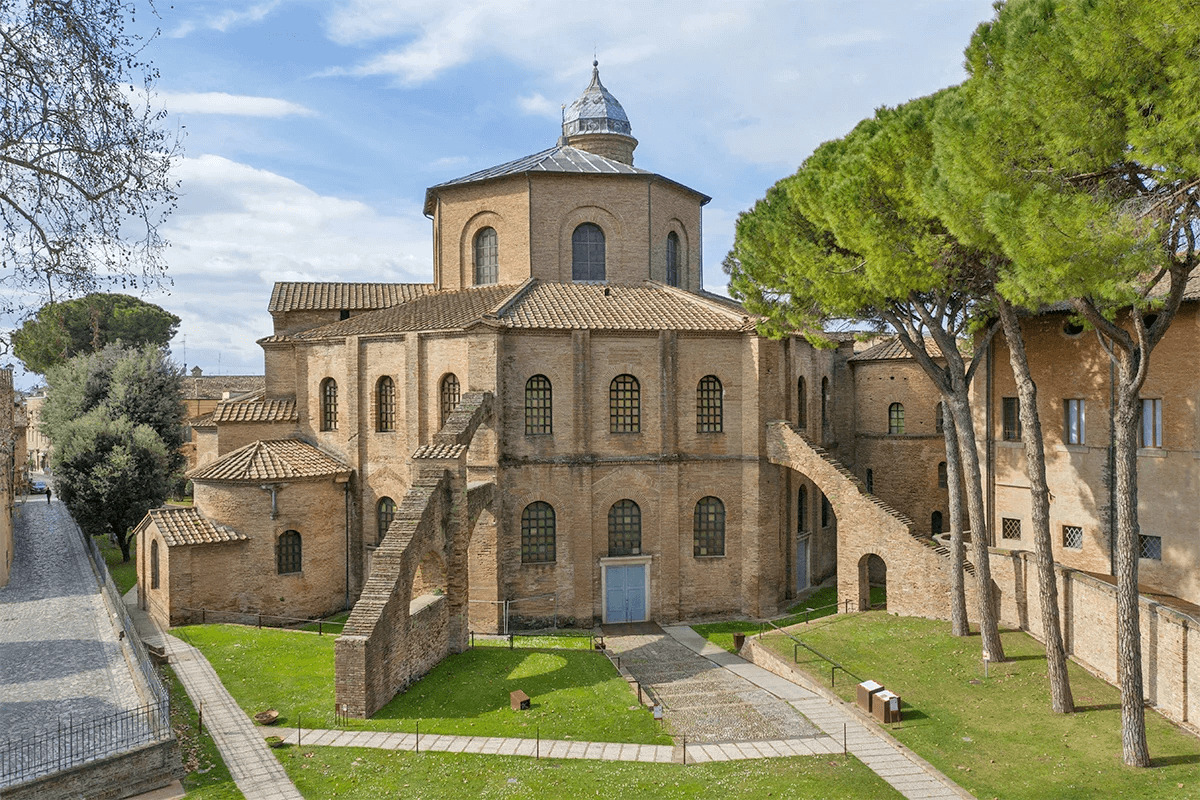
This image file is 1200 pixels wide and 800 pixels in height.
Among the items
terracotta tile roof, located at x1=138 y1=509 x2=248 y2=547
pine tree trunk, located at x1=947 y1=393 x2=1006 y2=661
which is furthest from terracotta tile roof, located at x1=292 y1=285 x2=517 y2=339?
pine tree trunk, located at x1=947 y1=393 x2=1006 y2=661

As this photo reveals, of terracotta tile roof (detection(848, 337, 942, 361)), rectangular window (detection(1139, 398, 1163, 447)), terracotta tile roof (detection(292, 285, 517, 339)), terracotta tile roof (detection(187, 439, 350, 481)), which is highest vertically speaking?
terracotta tile roof (detection(292, 285, 517, 339))

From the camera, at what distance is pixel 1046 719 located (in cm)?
1530

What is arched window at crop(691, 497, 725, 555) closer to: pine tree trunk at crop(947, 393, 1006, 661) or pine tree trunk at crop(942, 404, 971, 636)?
pine tree trunk at crop(942, 404, 971, 636)

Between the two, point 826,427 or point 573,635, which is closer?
point 573,635

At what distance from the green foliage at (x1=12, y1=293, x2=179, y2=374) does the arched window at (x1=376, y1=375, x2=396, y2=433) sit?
8.00m

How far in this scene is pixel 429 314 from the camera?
2683 cm

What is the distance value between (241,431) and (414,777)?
18242mm

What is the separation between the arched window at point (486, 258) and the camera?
28823 millimetres

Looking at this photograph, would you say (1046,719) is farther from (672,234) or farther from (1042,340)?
(672,234)

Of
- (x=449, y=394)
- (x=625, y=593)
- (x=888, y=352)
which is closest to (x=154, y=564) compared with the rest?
(x=449, y=394)

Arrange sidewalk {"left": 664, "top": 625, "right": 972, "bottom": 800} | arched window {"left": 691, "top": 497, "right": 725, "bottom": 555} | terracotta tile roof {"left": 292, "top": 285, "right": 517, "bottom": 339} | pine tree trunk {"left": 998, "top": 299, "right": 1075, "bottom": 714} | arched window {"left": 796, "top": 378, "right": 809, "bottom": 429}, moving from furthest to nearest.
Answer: arched window {"left": 796, "top": 378, "right": 809, "bottom": 429}
terracotta tile roof {"left": 292, "top": 285, "right": 517, "bottom": 339}
arched window {"left": 691, "top": 497, "right": 725, "bottom": 555}
pine tree trunk {"left": 998, "top": 299, "right": 1075, "bottom": 714}
sidewalk {"left": 664, "top": 625, "right": 972, "bottom": 800}

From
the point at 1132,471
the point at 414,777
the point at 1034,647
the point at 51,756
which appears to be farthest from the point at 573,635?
the point at 1132,471

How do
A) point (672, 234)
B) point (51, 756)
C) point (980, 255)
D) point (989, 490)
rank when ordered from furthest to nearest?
point (672, 234), point (989, 490), point (980, 255), point (51, 756)

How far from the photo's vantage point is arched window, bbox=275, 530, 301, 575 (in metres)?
24.9
